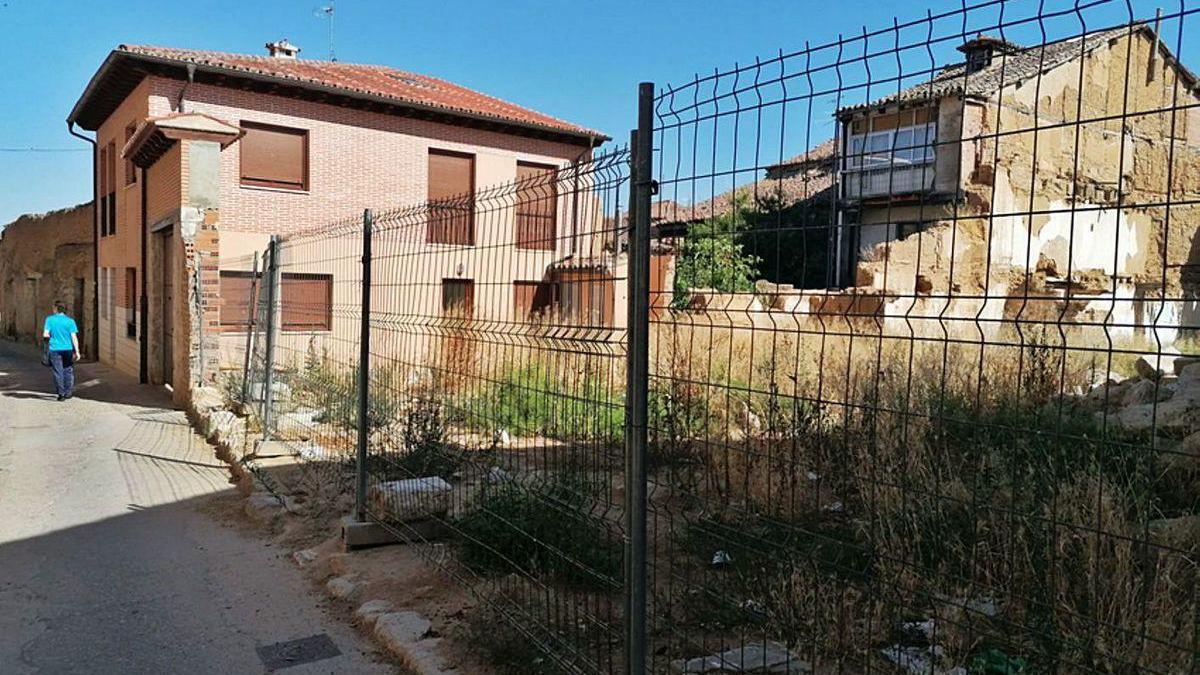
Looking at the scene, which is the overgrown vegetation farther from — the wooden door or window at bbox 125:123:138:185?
window at bbox 125:123:138:185

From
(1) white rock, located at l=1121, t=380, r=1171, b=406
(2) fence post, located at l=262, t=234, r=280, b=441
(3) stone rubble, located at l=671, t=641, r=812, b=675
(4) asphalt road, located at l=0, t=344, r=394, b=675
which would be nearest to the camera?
(3) stone rubble, located at l=671, t=641, r=812, b=675

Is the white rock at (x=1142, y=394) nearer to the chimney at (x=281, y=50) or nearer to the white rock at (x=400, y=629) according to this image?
the white rock at (x=400, y=629)

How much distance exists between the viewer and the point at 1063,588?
3365 millimetres

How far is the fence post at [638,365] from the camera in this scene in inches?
106

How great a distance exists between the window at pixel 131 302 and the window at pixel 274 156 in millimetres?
3102

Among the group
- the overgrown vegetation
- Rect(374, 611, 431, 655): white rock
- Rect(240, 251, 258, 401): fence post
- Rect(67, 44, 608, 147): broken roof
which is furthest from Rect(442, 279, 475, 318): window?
Rect(67, 44, 608, 147): broken roof

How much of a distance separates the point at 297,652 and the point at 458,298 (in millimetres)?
2356

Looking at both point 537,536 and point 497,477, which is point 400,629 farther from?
point 497,477

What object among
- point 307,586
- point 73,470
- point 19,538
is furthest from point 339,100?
point 307,586

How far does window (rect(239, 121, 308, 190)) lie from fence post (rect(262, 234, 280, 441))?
902cm

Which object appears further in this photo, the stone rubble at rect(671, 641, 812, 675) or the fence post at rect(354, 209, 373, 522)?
the fence post at rect(354, 209, 373, 522)

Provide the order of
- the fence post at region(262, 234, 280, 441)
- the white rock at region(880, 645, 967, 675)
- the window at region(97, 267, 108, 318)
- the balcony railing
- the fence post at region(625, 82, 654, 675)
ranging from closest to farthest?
the balcony railing < the fence post at region(625, 82, 654, 675) < the white rock at region(880, 645, 967, 675) < the fence post at region(262, 234, 280, 441) < the window at region(97, 267, 108, 318)

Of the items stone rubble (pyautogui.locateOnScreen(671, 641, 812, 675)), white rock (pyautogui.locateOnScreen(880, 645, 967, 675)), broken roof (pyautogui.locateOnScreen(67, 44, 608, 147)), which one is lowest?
stone rubble (pyautogui.locateOnScreen(671, 641, 812, 675))

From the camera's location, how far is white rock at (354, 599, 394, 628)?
4238mm
